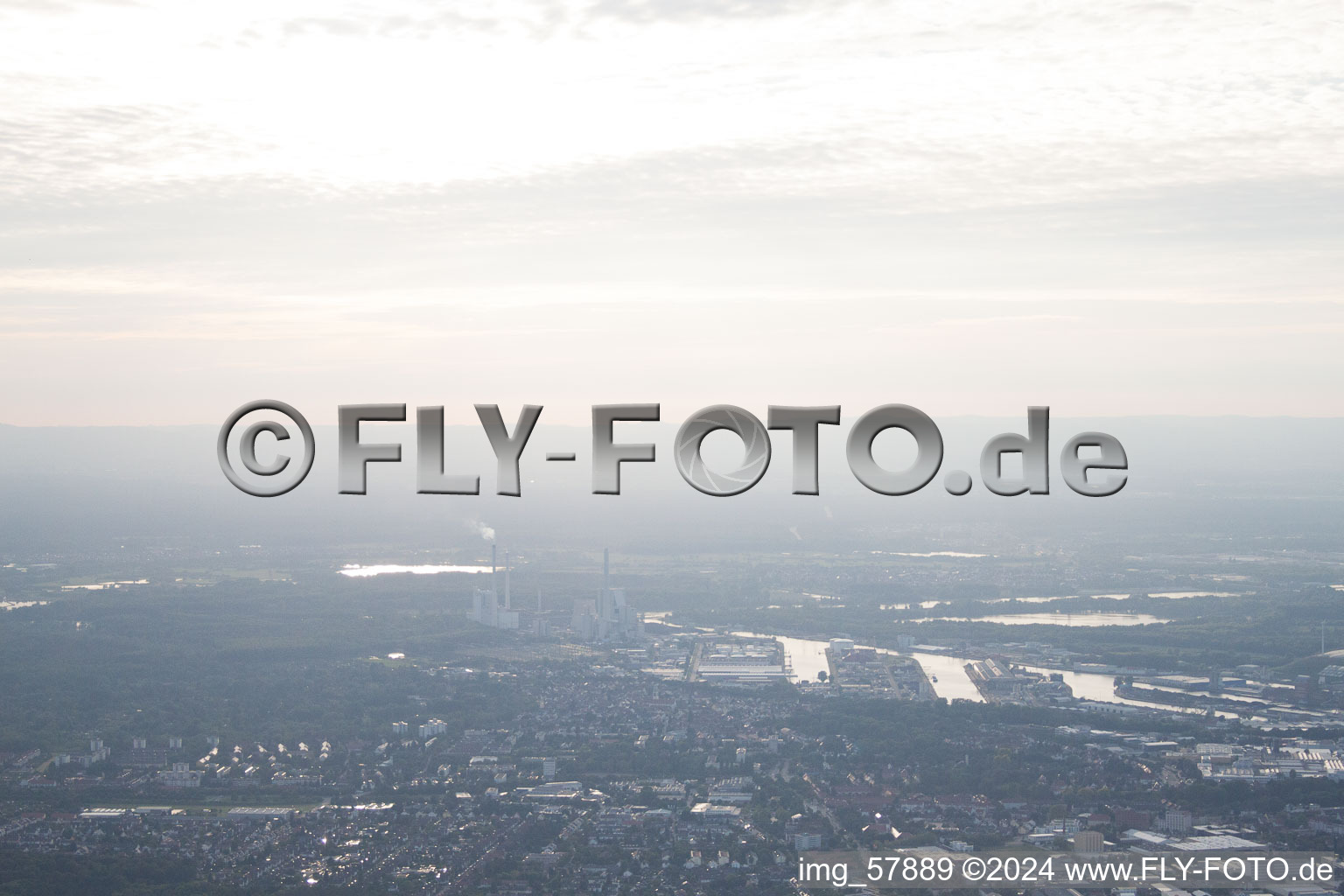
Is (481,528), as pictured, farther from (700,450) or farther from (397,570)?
(700,450)

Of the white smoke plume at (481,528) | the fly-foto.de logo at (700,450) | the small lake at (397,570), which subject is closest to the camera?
the fly-foto.de logo at (700,450)

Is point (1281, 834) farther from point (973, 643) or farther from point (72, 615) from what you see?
point (72, 615)

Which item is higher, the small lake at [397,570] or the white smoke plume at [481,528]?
the white smoke plume at [481,528]

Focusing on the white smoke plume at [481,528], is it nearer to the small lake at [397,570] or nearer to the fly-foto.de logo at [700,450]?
the small lake at [397,570]

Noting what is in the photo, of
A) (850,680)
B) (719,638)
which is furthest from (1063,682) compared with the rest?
(719,638)

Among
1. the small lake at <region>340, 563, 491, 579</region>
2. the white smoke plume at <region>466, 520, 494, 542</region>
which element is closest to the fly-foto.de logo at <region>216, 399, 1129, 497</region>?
the small lake at <region>340, 563, 491, 579</region>

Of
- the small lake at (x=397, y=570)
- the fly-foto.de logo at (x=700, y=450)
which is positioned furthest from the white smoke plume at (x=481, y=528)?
the fly-foto.de logo at (x=700, y=450)

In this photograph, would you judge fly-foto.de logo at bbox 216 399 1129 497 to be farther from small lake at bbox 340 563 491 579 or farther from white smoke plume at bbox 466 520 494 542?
white smoke plume at bbox 466 520 494 542

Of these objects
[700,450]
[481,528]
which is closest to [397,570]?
[481,528]
